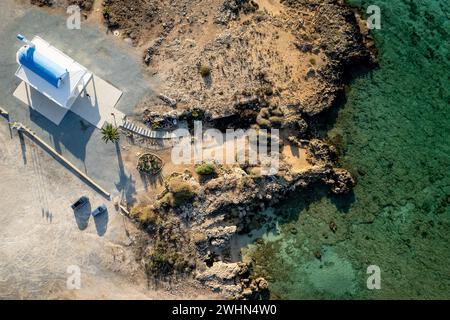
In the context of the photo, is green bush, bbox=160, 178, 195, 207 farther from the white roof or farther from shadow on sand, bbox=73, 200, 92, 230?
the white roof

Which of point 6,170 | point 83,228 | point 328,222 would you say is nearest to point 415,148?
point 328,222

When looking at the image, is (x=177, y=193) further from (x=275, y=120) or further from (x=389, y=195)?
(x=389, y=195)

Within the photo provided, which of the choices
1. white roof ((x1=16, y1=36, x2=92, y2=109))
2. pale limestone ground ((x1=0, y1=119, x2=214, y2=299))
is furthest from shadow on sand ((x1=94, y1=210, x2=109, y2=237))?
white roof ((x1=16, y1=36, x2=92, y2=109))

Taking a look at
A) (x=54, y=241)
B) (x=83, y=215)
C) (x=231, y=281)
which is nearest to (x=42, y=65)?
(x=83, y=215)

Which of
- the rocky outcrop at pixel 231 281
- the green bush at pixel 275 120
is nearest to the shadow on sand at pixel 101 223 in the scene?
the rocky outcrop at pixel 231 281
